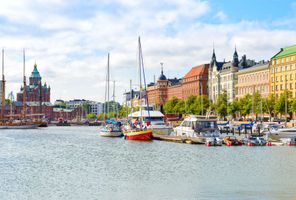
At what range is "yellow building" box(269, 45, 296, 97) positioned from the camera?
516ft

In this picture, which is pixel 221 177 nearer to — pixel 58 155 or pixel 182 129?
pixel 58 155

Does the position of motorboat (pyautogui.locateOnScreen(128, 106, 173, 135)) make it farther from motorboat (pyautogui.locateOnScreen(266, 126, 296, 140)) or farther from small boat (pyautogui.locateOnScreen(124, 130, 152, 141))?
motorboat (pyautogui.locateOnScreen(266, 126, 296, 140))

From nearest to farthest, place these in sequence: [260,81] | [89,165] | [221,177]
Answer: [221,177]
[89,165]
[260,81]

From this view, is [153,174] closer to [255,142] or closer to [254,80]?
[255,142]

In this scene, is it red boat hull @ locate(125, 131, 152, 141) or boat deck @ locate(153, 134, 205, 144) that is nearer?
boat deck @ locate(153, 134, 205, 144)

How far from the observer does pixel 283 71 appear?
162 m

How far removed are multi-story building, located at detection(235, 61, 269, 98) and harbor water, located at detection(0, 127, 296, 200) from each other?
325 feet

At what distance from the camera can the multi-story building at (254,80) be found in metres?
172

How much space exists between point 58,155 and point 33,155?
10.5 ft

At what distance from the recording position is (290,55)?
520 ft

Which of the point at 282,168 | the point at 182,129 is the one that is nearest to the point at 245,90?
the point at 182,129

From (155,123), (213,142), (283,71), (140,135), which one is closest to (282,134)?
(213,142)

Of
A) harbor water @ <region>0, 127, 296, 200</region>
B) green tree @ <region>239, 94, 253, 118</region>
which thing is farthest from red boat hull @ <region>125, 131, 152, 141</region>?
green tree @ <region>239, 94, 253, 118</region>

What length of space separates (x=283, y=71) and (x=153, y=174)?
391ft
